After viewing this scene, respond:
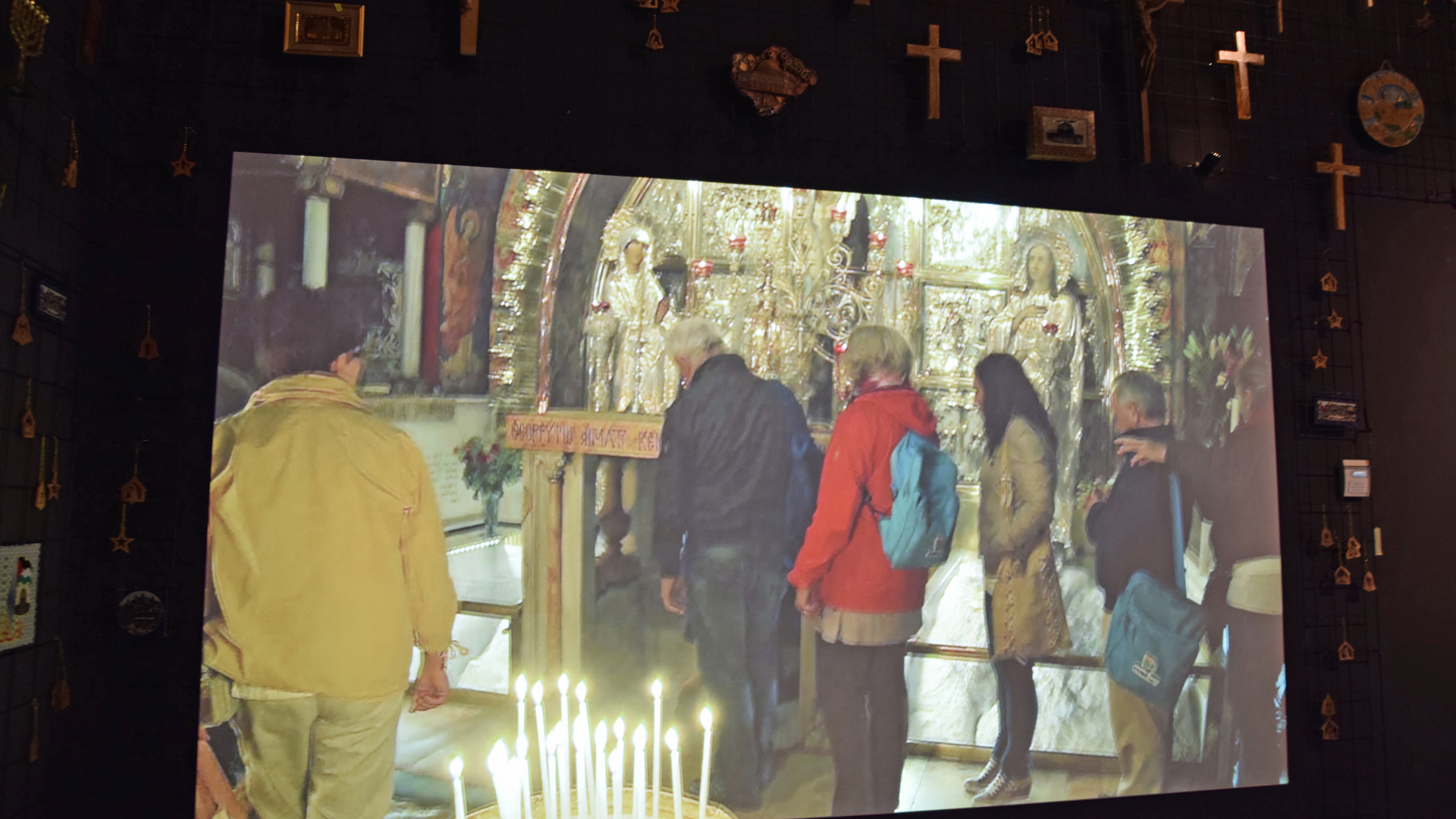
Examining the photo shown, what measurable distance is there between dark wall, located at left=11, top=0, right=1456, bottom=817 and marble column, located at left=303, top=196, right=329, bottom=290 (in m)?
0.23

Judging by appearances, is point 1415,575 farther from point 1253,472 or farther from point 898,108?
point 898,108

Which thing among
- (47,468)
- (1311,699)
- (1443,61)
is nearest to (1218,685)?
(1311,699)

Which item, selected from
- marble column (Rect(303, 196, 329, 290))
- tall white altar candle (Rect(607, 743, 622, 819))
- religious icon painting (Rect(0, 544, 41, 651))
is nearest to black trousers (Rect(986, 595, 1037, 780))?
tall white altar candle (Rect(607, 743, 622, 819))

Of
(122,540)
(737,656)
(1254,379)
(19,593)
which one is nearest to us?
(19,593)

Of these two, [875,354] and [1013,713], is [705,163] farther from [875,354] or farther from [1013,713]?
[1013,713]

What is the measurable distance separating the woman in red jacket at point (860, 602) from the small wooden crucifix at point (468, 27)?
1559 mm

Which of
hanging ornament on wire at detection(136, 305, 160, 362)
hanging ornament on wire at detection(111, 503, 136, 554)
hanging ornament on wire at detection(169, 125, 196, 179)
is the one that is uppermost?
hanging ornament on wire at detection(169, 125, 196, 179)

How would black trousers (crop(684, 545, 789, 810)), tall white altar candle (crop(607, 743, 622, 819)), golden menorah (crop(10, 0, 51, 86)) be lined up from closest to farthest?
tall white altar candle (crop(607, 743, 622, 819)), golden menorah (crop(10, 0, 51, 86)), black trousers (crop(684, 545, 789, 810))

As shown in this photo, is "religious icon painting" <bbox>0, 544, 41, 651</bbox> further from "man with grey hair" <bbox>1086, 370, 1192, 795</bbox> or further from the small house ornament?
"man with grey hair" <bbox>1086, 370, 1192, 795</bbox>

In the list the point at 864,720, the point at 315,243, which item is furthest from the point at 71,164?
the point at 864,720

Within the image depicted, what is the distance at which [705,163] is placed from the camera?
3.25m

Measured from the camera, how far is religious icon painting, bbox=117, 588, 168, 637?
2.77 metres

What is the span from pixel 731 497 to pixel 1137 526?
1.46m

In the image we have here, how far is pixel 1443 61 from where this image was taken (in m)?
3.96
